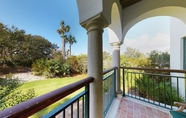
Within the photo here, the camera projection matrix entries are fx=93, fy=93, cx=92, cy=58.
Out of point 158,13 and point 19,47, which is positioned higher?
point 158,13

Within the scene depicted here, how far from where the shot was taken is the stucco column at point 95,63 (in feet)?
3.73

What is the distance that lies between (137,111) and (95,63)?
1.65m

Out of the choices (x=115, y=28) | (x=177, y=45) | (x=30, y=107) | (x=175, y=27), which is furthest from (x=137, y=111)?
(x=175, y=27)

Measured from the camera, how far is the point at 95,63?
3.72ft

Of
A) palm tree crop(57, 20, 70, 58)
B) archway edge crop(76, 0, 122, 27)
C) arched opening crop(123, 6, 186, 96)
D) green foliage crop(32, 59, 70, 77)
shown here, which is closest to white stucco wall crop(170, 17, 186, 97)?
arched opening crop(123, 6, 186, 96)

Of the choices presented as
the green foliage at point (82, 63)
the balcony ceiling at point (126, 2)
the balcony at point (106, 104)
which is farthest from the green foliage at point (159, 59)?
the green foliage at point (82, 63)

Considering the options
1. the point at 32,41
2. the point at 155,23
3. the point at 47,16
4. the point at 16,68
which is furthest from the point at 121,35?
the point at 47,16

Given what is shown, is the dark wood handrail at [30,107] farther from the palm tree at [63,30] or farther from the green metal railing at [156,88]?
the palm tree at [63,30]

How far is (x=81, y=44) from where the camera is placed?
11.6 meters

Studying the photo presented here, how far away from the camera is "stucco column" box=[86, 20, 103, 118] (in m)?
1.14

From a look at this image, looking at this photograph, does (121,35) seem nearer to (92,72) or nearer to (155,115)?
(92,72)

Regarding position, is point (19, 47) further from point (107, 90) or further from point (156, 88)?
point (156, 88)

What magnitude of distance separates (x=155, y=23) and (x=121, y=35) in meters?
5.80

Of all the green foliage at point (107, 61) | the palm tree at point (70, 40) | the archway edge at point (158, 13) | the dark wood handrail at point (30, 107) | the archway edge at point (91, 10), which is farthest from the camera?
the palm tree at point (70, 40)
